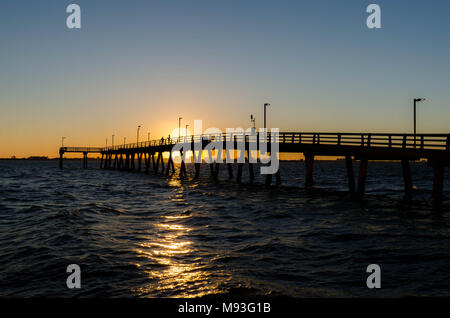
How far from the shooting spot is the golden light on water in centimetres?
761

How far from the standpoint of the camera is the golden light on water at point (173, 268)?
7614 mm

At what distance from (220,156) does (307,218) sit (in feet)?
86.8

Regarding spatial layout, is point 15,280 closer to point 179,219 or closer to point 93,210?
point 179,219

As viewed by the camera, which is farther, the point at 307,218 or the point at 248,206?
the point at 248,206

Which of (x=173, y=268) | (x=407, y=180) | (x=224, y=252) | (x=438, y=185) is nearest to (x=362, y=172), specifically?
(x=407, y=180)

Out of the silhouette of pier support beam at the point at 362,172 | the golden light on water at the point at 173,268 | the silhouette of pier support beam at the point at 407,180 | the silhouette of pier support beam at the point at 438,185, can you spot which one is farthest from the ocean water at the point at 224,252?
the silhouette of pier support beam at the point at 362,172

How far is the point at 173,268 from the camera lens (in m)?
9.12

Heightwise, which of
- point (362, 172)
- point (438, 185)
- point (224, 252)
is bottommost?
point (224, 252)

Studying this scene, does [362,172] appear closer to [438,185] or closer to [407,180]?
[407,180]

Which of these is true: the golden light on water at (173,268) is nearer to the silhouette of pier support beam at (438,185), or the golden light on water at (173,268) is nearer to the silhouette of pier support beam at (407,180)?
the silhouette of pier support beam at (438,185)

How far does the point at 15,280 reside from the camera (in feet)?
27.4
